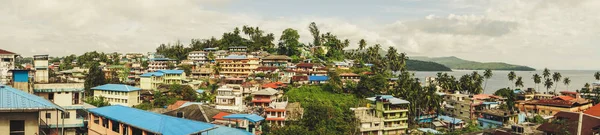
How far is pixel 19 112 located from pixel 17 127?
1.69ft

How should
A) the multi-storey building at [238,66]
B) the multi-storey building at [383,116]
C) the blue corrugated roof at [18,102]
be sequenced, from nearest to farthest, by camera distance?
the blue corrugated roof at [18,102] → the multi-storey building at [383,116] → the multi-storey building at [238,66]

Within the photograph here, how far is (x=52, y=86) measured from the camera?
76.0 feet

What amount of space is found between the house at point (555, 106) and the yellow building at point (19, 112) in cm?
6440

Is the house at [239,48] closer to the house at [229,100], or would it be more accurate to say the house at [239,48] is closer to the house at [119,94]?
the house at [119,94]

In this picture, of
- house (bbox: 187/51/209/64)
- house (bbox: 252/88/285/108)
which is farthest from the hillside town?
house (bbox: 187/51/209/64)

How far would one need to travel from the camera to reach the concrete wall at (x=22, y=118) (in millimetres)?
12376

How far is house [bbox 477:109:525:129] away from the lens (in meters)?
51.0

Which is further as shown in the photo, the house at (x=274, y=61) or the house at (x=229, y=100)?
the house at (x=274, y=61)

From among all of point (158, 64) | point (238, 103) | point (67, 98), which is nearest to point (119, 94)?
point (238, 103)

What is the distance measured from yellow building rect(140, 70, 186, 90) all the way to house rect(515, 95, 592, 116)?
55.2 meters

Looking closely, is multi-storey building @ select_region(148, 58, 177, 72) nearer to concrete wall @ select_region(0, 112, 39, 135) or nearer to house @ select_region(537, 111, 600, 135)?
house @ select_region(537, 111, 600, 135)

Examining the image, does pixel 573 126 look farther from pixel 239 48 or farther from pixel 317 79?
pixel 239 48

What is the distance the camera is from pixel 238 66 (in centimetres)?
7281

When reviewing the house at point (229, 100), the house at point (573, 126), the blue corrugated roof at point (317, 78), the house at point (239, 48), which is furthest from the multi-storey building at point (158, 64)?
the house at point (573, 126)
